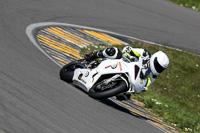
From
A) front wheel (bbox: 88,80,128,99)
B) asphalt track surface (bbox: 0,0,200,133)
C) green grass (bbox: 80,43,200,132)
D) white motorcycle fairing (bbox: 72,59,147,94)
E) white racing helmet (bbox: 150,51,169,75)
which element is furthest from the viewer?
green grass (bbox: 80,43,200,132)

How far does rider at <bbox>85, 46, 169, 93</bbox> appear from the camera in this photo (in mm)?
8066

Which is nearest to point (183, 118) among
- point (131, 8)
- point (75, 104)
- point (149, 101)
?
point (149, 101)

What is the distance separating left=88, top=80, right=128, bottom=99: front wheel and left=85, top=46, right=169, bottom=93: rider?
0.50m

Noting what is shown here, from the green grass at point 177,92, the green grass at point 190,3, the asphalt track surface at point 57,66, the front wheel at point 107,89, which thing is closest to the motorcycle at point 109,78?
the front wheel at point 107,89

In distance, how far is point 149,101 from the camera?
10453mm

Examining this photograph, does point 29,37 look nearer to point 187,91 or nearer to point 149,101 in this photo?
point 149,101

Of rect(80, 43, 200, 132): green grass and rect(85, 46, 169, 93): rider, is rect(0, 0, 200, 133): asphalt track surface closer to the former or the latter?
rect(85, 46, 169, 93): rider

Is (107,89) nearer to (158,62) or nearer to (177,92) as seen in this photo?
(158,62)

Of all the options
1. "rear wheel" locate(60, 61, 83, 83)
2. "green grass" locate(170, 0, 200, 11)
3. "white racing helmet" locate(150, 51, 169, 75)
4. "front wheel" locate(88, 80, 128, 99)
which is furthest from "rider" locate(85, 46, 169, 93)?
"green grass" locate(170, 0, 200, 11)

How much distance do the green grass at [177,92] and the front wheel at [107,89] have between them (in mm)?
2283

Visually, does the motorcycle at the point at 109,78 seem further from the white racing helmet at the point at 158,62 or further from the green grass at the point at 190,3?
the green grass at the point at 190,3

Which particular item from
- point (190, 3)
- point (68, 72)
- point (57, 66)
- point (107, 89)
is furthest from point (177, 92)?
point (190, 3)

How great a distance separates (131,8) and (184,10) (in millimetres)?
3585

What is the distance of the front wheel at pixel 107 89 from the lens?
26.0 feet
